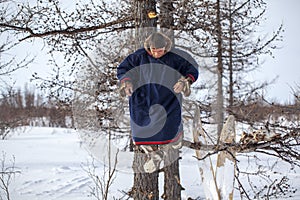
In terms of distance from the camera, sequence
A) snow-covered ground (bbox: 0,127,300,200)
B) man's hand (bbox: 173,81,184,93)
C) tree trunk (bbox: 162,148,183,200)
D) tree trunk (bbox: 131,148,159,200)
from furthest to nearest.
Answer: snow-covered ground (bbox: 0,127,300,200) < tree trunk (bbox: 162,148,183,200) < tree trunk (bbox: 131,148,159,200) < man's hand (bbox: 173,81,184,93)

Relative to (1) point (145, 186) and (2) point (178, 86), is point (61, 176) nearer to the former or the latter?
(1) point (145, 186)

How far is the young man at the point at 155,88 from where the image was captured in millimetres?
1779

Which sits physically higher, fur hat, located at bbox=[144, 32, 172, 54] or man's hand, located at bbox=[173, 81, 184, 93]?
fur hat, located at bbox=[144, 32, 172, 54]

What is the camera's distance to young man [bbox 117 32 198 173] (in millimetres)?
1779

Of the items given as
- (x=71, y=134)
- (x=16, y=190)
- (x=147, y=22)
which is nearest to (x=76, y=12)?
(x=147, y=22)

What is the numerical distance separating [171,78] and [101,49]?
113 cm

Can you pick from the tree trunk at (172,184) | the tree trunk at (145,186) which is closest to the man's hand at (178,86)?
the tree trunk at (145,186)

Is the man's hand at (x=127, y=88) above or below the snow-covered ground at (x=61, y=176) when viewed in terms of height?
above

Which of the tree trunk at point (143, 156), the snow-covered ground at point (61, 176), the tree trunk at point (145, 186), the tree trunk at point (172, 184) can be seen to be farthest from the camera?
the snow-covered ground at point (61, 176)

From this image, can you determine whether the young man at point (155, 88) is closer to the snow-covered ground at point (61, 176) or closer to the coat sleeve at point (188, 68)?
the coat sleeve at point (188, 68)

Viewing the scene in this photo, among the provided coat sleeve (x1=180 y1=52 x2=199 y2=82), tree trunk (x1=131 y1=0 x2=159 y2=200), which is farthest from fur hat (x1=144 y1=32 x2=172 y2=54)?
tree trunk (x1=131 y1=0 x2=159 y2=200)

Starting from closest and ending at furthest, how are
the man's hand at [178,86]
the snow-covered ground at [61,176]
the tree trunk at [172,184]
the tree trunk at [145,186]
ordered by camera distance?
the man's hand at [178,86] → the tree trunk at [145,186] → the tree trunk at [172,184] → the snow-covered ground at [61,176]

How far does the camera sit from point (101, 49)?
2748 millimetres

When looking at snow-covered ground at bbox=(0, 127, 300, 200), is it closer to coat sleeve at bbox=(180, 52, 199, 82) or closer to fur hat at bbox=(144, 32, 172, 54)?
coat sleeve at bbox=(180, 52, 199, 82)
